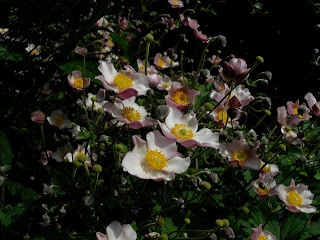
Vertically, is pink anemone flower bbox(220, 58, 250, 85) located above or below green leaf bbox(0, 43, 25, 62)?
below

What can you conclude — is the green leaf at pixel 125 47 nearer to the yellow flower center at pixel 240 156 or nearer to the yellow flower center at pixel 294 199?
the yellow flower center at pixel 240 156

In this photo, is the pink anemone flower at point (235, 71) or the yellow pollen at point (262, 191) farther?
the yellow pollen at point (262, 191)

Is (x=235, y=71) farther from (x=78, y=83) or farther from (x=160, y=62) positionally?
(x=160, y=62)

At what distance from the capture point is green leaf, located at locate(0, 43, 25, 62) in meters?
1.23

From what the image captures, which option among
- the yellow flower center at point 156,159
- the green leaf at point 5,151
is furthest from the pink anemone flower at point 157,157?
the green leaf at point 5,151

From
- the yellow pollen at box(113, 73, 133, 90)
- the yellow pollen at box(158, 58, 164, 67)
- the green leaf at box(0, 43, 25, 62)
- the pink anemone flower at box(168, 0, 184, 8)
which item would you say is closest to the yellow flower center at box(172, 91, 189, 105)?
the yellow pollen at box(113, 73, 133, 90)

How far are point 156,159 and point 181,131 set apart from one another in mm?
170

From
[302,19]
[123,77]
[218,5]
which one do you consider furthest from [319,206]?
[218,5]

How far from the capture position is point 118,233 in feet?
3.44

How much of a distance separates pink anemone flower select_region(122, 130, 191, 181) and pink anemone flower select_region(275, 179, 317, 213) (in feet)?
2.05

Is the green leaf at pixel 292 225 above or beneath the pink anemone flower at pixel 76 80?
beneath

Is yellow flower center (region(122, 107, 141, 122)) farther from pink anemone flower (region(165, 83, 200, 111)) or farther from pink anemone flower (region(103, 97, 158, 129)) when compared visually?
pink anemone flower (region(165, 83, 200, 111))

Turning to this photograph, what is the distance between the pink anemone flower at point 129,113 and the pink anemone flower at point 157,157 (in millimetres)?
61

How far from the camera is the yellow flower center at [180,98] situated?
1385 mm
